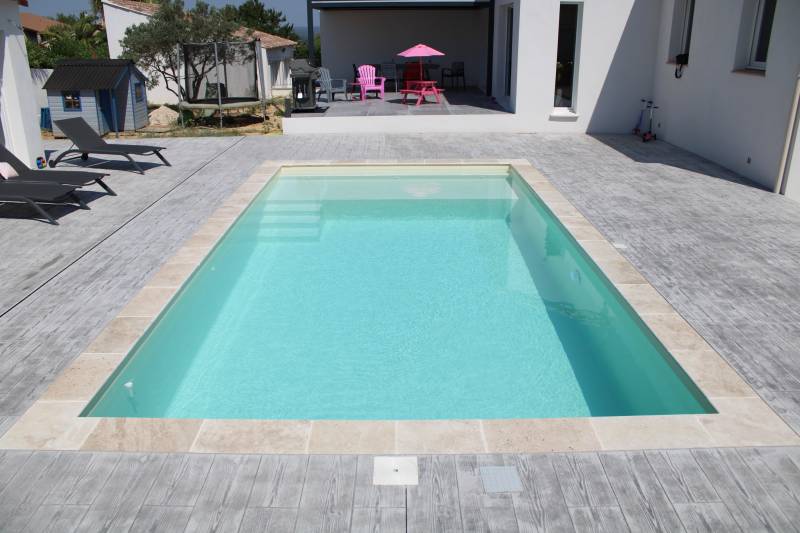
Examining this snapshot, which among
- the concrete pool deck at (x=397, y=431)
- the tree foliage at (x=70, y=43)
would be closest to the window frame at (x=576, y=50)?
the concrete pool deck at (x=397, y=431)

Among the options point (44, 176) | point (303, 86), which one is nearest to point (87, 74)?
point (303, 86)

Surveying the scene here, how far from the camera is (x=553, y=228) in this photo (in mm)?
7938

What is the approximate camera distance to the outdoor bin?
48.7 feet

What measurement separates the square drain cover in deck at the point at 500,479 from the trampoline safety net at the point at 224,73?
13552mm

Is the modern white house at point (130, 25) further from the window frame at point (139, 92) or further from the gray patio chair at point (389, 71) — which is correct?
the window frame at point (139, 92)

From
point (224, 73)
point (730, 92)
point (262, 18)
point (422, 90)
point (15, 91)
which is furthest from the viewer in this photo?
point (262, 18)

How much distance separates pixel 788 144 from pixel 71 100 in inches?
572

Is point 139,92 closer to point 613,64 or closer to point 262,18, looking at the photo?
point 613,64

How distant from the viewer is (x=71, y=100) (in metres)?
15.3

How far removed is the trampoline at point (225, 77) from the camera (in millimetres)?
15289

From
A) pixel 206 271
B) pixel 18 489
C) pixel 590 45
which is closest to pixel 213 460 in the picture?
pixel 18 489

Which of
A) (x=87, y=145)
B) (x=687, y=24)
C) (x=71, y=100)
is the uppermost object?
(x=687, y=24)

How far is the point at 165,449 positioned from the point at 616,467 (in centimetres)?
245

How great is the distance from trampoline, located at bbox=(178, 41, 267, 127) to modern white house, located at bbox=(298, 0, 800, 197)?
219 cm
